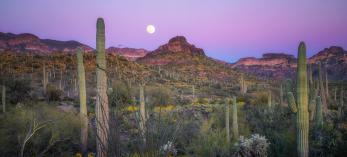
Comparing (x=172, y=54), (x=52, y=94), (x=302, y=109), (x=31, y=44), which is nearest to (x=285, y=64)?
(x=172, y=54)

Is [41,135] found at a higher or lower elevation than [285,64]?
lower

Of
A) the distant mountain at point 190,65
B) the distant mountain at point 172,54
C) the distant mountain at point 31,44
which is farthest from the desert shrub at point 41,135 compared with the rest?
the distant mountain at point 31,44

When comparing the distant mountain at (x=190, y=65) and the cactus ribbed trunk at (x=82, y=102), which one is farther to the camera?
the distant mountain at (x=190, y=65)

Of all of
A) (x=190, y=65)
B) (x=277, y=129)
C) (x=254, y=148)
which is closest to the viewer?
(x=254, y=148)

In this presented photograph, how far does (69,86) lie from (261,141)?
32.0 meters

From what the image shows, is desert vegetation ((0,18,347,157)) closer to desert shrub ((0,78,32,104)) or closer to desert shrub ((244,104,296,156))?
desert shrub ((244,104,296,156))

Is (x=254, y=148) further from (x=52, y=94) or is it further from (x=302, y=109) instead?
(x=52, y=94)

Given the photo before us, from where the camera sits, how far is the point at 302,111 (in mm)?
8766

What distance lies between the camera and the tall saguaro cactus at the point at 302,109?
860cm

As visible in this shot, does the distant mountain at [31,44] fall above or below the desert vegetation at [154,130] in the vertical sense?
above

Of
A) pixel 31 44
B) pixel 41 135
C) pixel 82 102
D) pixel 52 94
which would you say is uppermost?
pixel 31 44

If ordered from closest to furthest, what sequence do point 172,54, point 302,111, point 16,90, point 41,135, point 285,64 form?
point 302,111 < point 41,135 < point 16,90 < point 172,54 < point 285,64

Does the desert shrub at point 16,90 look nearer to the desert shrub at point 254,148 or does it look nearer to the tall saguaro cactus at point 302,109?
the desert shrub at point 254,148

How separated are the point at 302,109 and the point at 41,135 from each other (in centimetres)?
926
